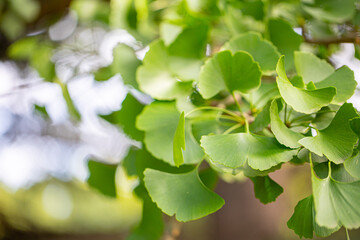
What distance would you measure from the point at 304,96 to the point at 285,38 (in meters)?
0.10

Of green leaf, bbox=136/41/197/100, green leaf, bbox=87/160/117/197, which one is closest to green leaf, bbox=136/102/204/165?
green leaf, bbox=136/41/197/100

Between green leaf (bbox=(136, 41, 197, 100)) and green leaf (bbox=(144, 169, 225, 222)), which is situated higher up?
green leaf (bbox=(136, 41, 197, 100))

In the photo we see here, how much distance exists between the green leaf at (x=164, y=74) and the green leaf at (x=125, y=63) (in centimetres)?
2

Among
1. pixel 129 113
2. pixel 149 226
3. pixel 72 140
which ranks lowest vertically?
pixel 72 140

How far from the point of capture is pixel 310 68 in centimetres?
23

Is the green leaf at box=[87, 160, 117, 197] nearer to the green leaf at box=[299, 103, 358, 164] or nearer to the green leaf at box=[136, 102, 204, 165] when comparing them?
the green leaf at box=[136, 102, 204, 165]

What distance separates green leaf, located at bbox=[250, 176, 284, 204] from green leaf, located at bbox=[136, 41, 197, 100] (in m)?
0.09

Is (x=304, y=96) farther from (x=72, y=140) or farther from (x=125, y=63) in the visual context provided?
(x=72, y=140)

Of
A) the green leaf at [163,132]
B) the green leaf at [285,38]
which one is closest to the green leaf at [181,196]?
the green leaf at [163,132]

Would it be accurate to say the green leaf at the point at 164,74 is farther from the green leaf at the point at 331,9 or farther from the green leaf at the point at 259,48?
the green leaf at the point at 331,9

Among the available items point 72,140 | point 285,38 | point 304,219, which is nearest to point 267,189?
point 304,219

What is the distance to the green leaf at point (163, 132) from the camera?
23cm

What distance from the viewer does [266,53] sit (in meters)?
0.23

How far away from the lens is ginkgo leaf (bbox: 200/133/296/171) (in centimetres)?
18
